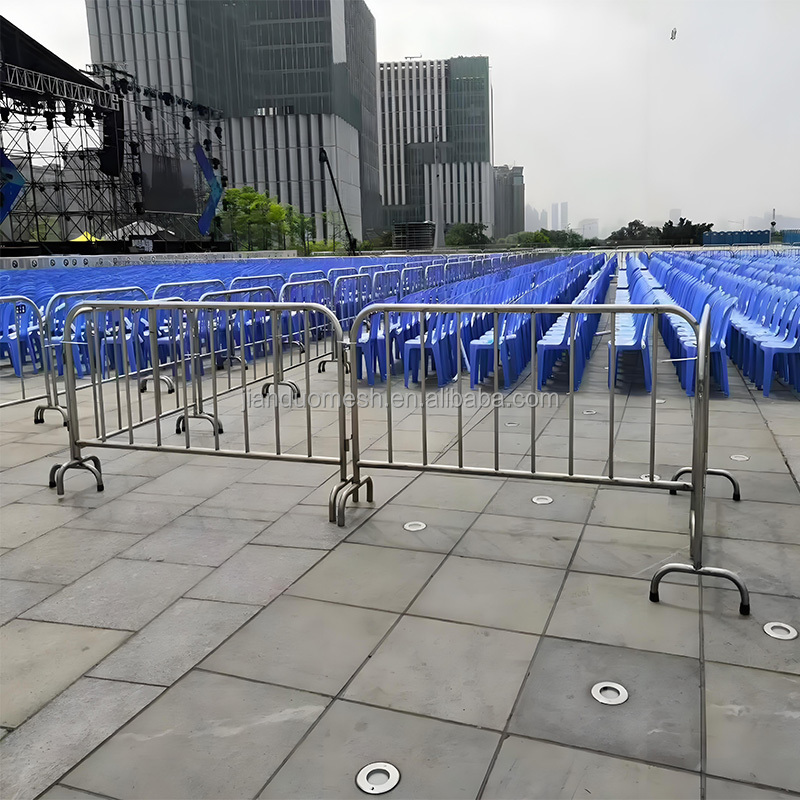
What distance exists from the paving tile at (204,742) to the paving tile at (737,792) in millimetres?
1229

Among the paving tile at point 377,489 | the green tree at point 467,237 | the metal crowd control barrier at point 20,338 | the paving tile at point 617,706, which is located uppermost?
the green tree at point 467,237

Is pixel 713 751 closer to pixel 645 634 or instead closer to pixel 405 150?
pixel 645 634

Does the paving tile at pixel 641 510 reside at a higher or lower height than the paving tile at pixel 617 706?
higher

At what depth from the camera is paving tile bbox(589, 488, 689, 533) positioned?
4.29 m

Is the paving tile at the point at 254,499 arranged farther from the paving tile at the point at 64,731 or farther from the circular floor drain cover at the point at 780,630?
the circular floor drain cover at the point at 780,630

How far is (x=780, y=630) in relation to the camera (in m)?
3.09

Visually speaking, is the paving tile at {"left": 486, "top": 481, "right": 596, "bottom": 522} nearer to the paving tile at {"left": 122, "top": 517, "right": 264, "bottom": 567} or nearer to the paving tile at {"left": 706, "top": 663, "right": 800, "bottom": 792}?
the paving tile at {"left": 122, "top": 517, "right": 264, "bottom": 567}

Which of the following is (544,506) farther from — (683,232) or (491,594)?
(683,232)

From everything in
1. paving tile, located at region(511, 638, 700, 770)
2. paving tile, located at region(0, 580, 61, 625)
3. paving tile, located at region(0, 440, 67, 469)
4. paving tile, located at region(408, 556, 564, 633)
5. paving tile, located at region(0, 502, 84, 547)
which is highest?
paving tile, located at region(0, 440, 67, 469)

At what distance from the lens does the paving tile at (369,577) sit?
3471mm

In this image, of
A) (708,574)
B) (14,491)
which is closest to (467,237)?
(14,491)

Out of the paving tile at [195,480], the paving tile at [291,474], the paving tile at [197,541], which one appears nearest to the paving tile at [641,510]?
the paving tile at [291,474]

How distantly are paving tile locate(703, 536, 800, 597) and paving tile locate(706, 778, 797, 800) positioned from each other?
1.41 metres

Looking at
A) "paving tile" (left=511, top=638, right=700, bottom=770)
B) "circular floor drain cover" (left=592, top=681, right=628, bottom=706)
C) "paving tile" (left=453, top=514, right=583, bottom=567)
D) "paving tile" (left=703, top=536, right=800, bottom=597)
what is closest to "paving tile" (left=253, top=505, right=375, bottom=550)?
"paving tile" (left=453, top=514, right=583, bottom=567)
